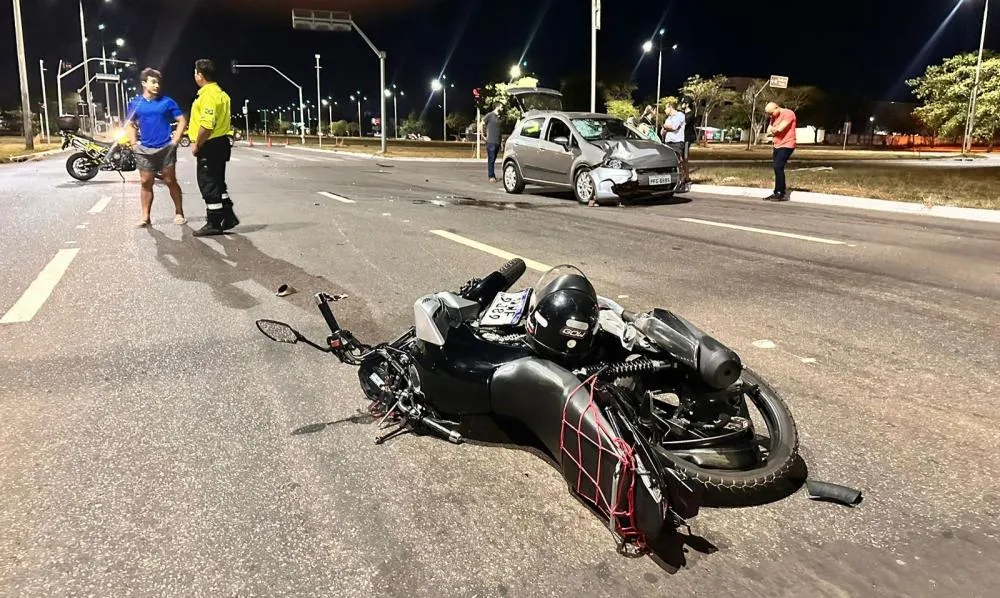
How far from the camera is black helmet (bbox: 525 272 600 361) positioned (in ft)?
9.47

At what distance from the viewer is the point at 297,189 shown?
613 inches

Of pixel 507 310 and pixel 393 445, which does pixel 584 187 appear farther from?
pixel 393 445

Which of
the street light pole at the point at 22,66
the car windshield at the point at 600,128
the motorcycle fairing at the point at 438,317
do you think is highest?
the street light pole at the point at 22,66

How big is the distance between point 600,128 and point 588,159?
1.10 meters

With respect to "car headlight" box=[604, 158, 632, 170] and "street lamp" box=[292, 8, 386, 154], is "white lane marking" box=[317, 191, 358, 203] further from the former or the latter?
"street lamp" box=[292, 8, 386, 154]

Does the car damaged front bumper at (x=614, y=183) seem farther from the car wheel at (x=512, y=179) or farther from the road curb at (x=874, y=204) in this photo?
the road curb at (x=874, y=204)

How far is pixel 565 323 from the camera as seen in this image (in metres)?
2.88

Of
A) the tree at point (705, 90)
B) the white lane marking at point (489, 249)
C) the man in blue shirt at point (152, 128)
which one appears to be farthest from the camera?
the tree at point (705, 90)

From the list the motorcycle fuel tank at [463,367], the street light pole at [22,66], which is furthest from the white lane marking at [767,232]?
the street light pole at [22,66]

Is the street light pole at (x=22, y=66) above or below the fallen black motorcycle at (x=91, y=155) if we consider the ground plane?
above

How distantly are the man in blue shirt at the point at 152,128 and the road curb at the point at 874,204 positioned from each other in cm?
1158

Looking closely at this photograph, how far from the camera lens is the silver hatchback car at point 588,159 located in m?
13.2

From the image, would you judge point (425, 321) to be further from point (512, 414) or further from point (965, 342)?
point (965, 342)

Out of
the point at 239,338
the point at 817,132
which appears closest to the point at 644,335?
the point at 239,338
